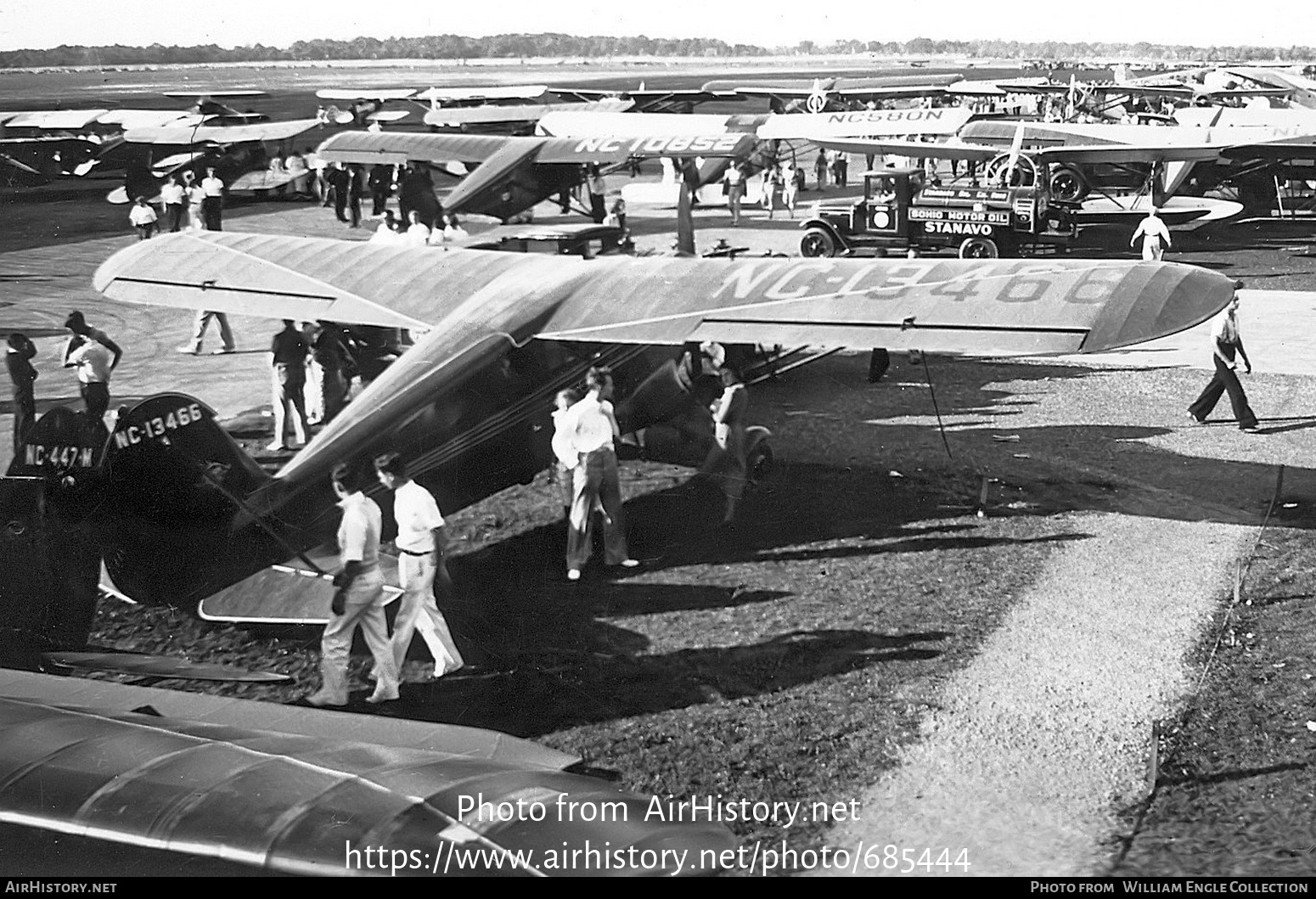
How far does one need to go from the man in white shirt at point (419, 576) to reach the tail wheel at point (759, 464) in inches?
170

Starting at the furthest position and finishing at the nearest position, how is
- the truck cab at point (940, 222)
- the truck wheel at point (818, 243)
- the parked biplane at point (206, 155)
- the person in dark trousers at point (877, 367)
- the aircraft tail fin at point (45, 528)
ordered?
the parked biplane at point (206, 155) < the truck wheel at point (818, 243) < the truck cab at point (940, 222) < the person in dark trousers at point (877, 367) < the aircraft tail fin at point (45, 528)

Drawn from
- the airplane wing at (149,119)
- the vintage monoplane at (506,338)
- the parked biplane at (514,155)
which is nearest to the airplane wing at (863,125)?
the parked biplane at (514,155)

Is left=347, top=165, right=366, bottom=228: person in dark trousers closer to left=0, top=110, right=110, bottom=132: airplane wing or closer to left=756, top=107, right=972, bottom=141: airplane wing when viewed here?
left=0, top=110, right=110, bottom=132: airplane wing

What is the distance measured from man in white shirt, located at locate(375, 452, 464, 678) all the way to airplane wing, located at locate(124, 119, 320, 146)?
88.3ft

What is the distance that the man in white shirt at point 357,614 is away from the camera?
283 inches

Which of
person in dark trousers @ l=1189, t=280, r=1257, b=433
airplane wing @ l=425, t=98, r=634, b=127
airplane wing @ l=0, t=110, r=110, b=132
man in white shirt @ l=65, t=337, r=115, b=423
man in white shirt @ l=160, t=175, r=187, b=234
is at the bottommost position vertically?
person in dark trousers @ l=1189, t=280, r=1257, b=433

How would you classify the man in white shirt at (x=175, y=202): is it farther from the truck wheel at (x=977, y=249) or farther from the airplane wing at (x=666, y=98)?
the airplane wing at (x=666, y=98)

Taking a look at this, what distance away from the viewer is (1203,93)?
53812 mm

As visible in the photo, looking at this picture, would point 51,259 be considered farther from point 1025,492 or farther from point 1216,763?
point 1216,763

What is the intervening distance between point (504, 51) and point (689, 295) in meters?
39.4

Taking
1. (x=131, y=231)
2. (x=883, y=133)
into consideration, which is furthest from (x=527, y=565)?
(x=883, y=133)

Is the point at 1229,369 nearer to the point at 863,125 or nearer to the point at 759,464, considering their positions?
the point at 759,464

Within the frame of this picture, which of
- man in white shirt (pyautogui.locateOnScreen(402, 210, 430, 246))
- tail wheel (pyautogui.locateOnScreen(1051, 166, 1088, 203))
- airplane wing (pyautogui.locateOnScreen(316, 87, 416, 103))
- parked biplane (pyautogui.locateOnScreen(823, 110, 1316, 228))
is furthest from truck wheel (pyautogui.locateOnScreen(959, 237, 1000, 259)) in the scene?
airplane wing (pyautogui.locateOnScreen(316, 87, 416, 103))

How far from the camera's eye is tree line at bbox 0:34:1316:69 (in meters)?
13.8
